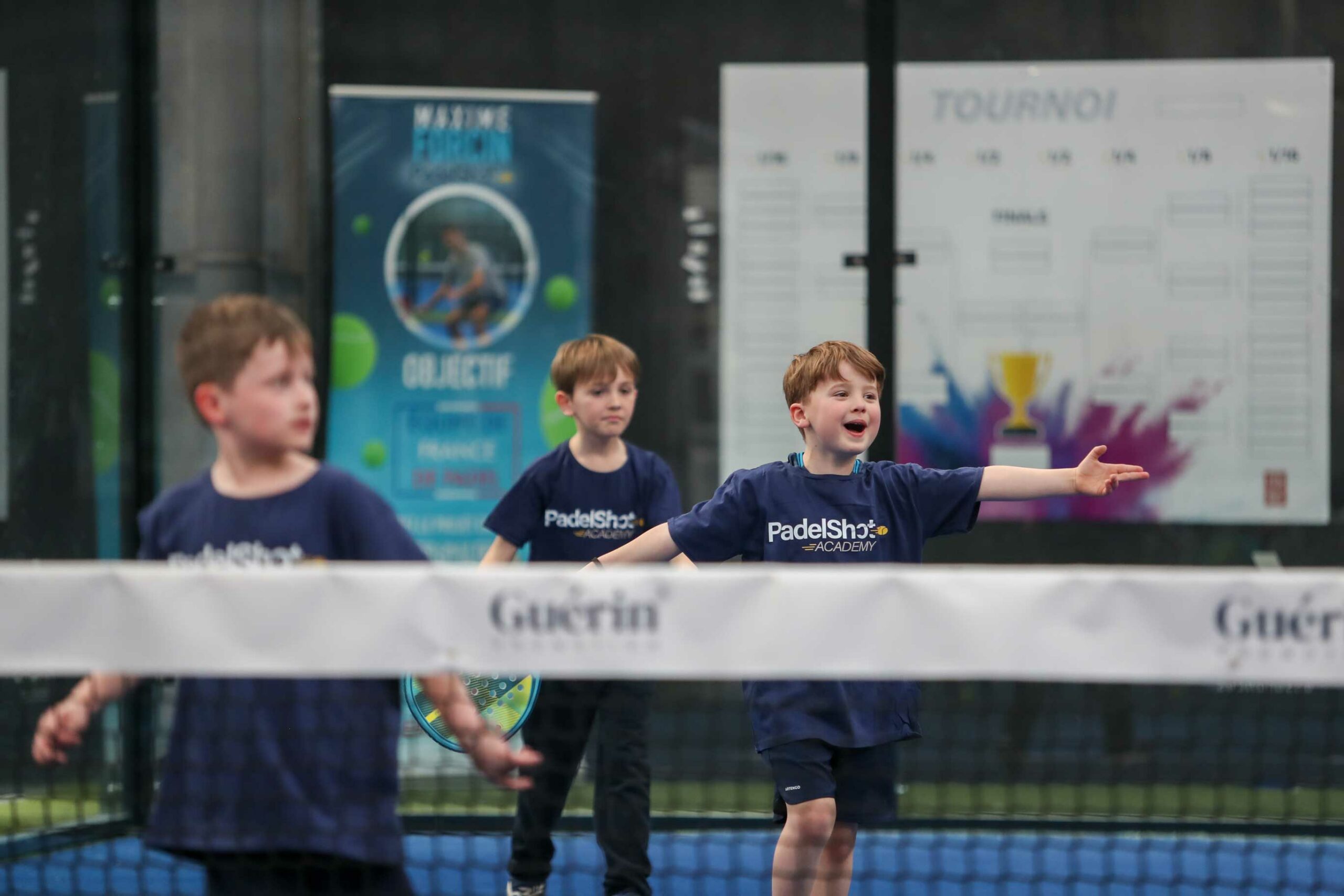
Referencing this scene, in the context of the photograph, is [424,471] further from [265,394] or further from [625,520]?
[265,394]

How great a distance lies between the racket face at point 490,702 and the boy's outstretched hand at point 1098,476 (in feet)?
6.01

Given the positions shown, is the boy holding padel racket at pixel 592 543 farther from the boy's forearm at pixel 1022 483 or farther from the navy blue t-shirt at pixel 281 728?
the navy blue t-shirt at pixel 281 728

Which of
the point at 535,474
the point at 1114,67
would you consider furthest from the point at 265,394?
the point at 1114,67

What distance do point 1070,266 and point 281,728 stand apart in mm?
4107

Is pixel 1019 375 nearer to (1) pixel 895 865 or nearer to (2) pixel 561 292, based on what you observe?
(2) pixel 561 292

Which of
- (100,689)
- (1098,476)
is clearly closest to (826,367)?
(1098,476)

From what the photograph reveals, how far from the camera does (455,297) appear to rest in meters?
6.14

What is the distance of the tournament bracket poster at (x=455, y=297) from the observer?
19.9 ft

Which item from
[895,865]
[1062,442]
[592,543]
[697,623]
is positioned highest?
[1062,442]

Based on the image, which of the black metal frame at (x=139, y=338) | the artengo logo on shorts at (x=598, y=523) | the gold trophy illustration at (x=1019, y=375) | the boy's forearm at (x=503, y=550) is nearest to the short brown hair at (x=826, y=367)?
the artengo logo on shorts at (x=598, y=523)

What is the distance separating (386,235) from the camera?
609cm

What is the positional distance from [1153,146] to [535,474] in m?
2.77

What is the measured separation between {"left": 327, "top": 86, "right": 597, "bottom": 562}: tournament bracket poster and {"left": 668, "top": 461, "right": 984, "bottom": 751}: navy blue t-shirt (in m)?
2.29

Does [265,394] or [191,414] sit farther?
[191,414]
